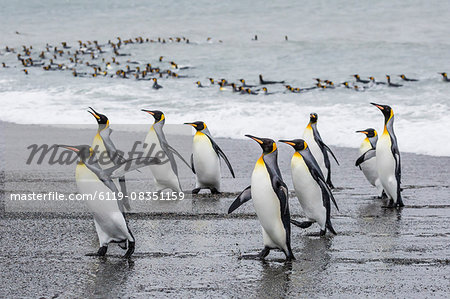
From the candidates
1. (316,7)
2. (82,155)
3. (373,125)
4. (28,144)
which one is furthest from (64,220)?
(316,7)

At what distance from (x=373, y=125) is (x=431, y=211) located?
6518 mm

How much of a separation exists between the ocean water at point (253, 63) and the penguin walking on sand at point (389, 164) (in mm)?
3193

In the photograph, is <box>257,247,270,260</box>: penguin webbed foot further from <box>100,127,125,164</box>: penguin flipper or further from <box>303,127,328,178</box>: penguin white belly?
<box>303,127,328,178</box>: penguin white belly

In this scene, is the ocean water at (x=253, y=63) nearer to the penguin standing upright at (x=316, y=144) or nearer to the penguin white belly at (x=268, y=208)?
the penguin standing upright at (x=316, y=144)

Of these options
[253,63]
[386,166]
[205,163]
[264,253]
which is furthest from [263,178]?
[253,63]

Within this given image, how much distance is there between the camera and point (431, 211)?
5691 millimetres

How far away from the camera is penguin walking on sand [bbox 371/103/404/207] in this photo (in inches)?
239

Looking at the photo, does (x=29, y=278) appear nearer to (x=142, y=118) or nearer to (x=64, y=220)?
(x=64, y=220)

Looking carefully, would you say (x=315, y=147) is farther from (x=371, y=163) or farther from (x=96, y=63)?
(x=96, y=63)

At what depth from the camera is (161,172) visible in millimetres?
6605

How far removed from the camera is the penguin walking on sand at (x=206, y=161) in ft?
21.8

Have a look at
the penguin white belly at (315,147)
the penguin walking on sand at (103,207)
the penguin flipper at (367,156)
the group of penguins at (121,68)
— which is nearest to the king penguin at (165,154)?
the penguin white belly at (315,147)

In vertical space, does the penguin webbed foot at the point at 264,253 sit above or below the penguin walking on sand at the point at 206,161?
above

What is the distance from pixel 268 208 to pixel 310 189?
787 mm
